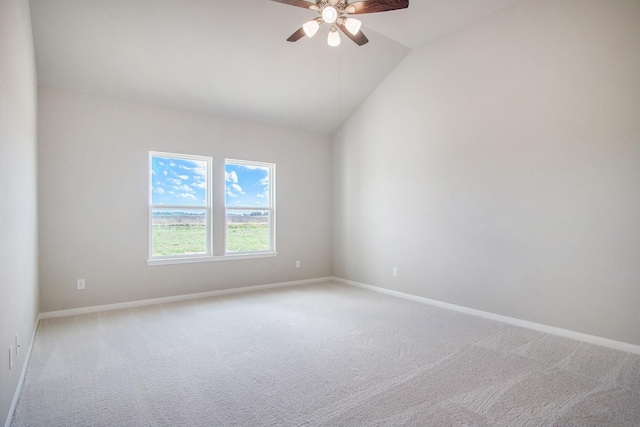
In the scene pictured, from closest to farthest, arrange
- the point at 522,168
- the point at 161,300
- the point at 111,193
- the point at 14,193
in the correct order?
the point at 14,193 → the point at 522,168 → the point at 111,193 → the point at 161,300

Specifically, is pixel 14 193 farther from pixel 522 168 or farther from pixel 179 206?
pixel 522 168

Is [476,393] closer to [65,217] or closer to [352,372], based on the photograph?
[352,372]

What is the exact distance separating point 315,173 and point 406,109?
1950 mm

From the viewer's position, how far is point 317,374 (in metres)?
2.53

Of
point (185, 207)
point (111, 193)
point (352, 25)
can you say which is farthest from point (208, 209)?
point (352, 25)

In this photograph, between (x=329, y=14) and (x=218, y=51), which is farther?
(x=218, y=51)

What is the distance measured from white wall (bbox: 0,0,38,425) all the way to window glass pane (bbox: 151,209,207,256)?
1567mm

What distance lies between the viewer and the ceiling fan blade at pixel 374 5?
2.73 meters

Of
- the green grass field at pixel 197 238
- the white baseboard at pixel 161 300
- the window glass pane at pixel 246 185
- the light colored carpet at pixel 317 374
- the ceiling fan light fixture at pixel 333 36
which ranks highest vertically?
the ceiling fan light fixture at pixel 333 36

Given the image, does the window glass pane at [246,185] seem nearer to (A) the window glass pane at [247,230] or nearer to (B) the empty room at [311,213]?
(B) the empty room at [311,213]

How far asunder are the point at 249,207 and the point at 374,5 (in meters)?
3.48

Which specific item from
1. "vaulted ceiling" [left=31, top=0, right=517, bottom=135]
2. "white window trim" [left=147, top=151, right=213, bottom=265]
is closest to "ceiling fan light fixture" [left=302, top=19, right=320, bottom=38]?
"vaulted ceiling" [left=31, top=0, right=517, bottom=135]

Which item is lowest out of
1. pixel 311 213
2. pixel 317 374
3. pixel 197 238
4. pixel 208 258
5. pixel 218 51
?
pixel 317 374

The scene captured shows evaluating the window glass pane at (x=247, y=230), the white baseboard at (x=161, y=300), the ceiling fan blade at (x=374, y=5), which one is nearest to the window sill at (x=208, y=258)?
the window glass pane at (x=247, y=230)
